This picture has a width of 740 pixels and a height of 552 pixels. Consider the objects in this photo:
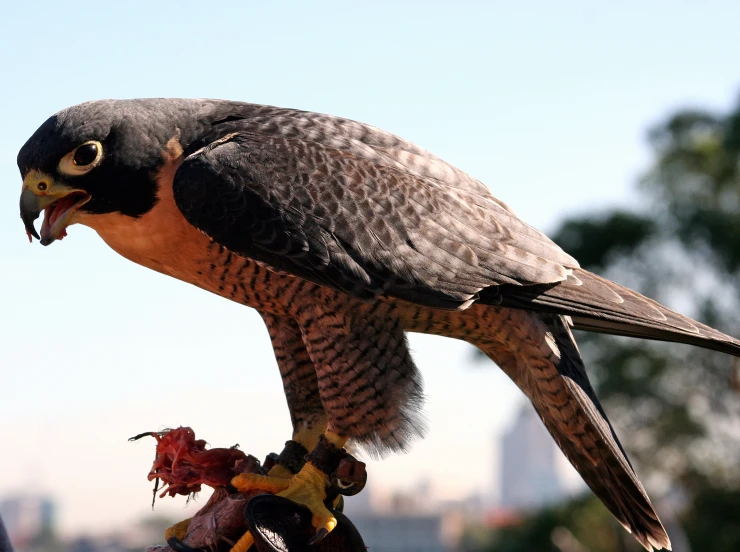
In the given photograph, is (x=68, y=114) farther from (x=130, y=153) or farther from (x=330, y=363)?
(x=330, y=363)

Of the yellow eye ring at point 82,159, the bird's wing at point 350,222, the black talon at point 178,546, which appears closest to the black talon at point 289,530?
the black talon at point 178,546

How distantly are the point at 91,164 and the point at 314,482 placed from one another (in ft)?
4.27

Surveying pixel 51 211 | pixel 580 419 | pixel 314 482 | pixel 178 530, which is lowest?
pixel 178 530

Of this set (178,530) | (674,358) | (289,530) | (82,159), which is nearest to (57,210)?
(82,159)

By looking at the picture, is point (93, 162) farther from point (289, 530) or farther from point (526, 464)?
point (526, 464)

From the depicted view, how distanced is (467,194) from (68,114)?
4.84 ft

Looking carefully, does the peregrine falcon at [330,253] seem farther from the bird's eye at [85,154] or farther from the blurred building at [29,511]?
the blurred building at [29,511]

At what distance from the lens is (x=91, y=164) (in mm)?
2830

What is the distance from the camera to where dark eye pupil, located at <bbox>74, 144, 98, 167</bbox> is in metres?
2.81

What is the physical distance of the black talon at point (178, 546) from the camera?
289 cm

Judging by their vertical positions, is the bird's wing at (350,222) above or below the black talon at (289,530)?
above

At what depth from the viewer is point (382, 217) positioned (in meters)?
3.01

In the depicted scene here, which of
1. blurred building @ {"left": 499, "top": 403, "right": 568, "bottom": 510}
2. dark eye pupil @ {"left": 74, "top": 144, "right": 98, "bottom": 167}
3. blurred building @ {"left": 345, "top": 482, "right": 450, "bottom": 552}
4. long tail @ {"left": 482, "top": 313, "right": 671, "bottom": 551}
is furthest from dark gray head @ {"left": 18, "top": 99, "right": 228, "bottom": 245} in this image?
blurred building @ {"left": 499, "top": 403, "right": 568, "bottom": 510}

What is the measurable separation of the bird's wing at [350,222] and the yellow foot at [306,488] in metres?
0.66
